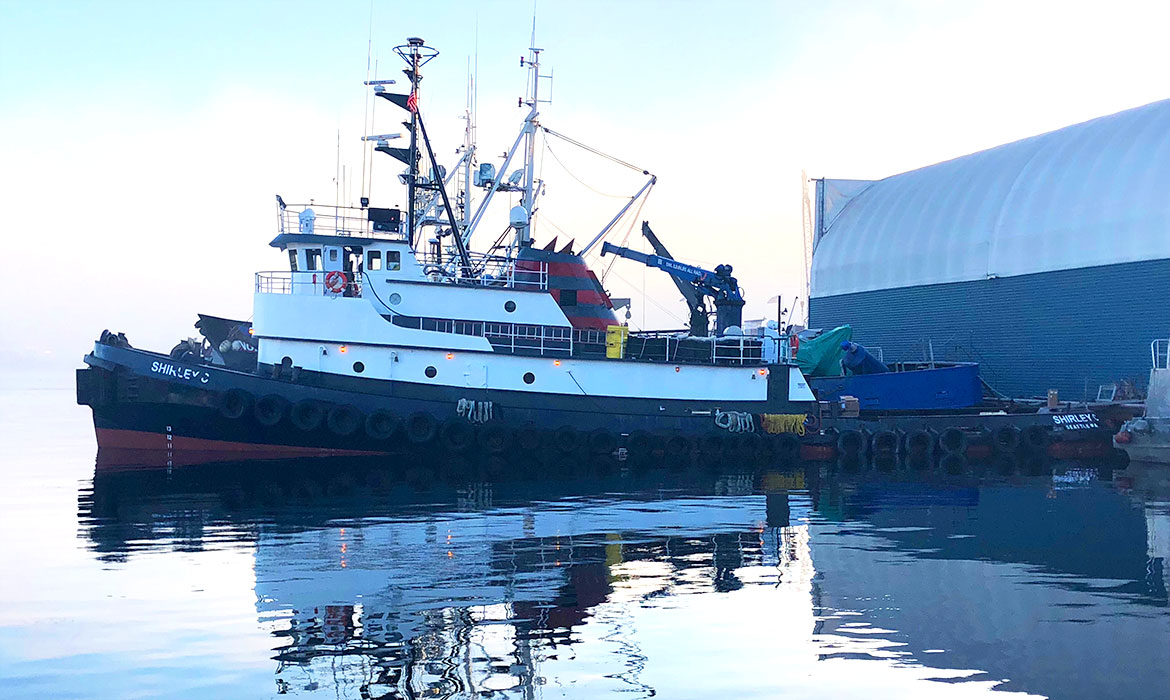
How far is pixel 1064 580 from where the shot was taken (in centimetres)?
1138

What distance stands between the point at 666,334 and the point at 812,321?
18831 mm

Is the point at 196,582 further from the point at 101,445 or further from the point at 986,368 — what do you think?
the point at 986,368

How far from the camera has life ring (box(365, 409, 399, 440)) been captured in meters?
24.8

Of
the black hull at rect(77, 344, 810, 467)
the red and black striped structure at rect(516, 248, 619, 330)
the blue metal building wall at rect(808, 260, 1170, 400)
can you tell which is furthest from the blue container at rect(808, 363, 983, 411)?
the red and black striped structure at rect(516, 248, 619, 330)

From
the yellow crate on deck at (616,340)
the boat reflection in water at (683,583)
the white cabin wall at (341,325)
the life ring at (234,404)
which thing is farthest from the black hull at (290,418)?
the boat reflection in water at (683,583)

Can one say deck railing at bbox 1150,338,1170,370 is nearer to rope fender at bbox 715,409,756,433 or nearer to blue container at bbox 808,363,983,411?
blue container at bbox 808,363,983,411

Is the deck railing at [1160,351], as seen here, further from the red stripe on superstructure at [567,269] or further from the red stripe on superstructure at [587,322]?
the red stripe on superstructure at [567,269]

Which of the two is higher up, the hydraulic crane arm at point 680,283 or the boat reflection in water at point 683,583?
the hydraulic crane arm at point 680,283

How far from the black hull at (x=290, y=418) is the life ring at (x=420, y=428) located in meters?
0.02

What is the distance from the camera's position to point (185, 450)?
25484 mm

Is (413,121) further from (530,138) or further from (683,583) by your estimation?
(683,583)

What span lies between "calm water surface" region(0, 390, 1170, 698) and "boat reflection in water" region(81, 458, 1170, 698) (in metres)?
0.04

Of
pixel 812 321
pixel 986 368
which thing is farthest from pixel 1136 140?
pixel 812 321

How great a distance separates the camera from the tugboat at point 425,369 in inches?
984
